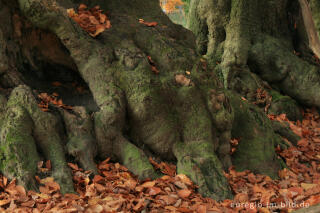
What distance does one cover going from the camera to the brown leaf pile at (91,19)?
4316 millimetres

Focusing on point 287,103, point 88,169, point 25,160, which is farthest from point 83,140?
point 287,103

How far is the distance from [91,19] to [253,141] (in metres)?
2.91

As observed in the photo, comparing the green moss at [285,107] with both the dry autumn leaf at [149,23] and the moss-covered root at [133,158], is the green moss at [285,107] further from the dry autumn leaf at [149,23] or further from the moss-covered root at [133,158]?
the moss-covered root at [133,158]

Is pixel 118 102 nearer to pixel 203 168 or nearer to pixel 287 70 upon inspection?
pixel 203 168

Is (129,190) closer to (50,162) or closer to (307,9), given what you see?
(50,162)

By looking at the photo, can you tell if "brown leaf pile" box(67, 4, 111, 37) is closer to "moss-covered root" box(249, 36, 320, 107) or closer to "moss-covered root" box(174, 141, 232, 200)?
"moss-covered root" box(174, 141, 232, 200)

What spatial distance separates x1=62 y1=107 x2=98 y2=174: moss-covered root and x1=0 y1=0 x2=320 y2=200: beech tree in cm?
1

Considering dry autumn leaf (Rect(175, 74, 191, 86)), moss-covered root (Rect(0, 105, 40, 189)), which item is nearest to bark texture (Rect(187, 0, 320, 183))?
dry autumn leaf (Rect(175, 74, 191, 86))

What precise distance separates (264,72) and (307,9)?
455 centimetres

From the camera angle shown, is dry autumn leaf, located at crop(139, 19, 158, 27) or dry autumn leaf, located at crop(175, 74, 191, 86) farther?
dry autumn leaf, located at crop(139, 19, 158, 27)

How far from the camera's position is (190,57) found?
15.0ft

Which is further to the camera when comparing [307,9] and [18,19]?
[18,19]

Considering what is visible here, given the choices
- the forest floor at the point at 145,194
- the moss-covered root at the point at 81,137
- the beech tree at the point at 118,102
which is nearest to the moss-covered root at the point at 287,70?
the beech tree at the point at 118,102

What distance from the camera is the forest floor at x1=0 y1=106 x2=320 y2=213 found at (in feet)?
9.25
